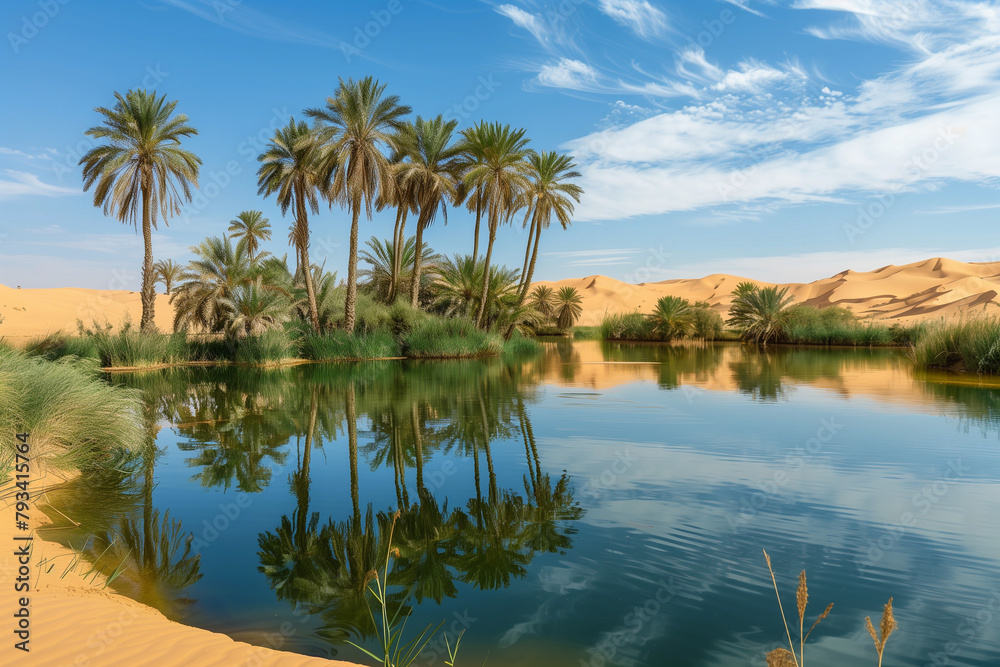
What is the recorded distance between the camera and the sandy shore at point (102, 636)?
2.77 meters

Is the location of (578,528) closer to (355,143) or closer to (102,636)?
(102,636)

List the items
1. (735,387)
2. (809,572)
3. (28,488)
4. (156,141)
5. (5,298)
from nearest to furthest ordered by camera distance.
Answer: (809,572) < (28,488) < (735,387) < (156,141) < (5,298)

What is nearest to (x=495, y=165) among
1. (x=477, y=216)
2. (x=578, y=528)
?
(x=477, y=216)

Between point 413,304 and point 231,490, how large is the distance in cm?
2371

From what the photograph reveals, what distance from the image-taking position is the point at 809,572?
401 centimetres

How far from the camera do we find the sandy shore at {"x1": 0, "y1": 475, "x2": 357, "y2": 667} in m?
2.77

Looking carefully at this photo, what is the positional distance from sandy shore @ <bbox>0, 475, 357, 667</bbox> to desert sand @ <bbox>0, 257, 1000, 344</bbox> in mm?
28085

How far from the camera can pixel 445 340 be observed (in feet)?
88.0

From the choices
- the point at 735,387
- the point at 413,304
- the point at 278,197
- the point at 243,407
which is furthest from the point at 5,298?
the point at 735,387

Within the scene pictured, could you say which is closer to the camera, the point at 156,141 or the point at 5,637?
the point at 5,637

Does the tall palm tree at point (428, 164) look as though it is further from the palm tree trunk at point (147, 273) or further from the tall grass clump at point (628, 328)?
the tall grass clump at point (628, 328)

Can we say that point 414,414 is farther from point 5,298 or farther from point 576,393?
point 5,298

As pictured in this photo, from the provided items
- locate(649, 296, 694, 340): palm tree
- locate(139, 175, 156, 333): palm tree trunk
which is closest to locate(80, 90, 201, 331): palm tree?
locate(139, 175, 156, 333): palm tree trunk

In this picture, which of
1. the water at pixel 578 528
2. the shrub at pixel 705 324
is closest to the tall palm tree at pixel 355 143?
the water at pixel 578 528
